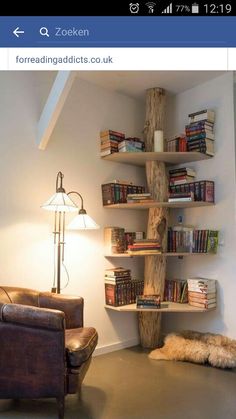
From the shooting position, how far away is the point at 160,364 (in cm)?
290

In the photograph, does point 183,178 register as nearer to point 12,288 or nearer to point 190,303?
point 190,303

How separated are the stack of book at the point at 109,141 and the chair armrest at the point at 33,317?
181 centimetres

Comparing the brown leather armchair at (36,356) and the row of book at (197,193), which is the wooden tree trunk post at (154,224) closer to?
the row of book at (197,193)

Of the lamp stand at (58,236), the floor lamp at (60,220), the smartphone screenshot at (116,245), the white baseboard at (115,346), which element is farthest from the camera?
the white baseboard at (115,346)

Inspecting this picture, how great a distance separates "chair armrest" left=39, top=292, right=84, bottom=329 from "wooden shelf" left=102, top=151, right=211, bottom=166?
1.48 m

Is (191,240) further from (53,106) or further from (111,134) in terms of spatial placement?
(53,106)

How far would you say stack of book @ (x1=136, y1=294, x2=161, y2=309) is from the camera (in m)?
3.09

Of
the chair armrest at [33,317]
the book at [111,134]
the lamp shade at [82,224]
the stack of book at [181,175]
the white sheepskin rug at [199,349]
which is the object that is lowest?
the white sheepskin rug at [199,349]

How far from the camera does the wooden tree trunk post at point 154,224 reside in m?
3.31

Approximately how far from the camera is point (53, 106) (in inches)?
105

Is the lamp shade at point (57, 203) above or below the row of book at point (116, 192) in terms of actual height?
below

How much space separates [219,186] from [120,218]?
1076mm
